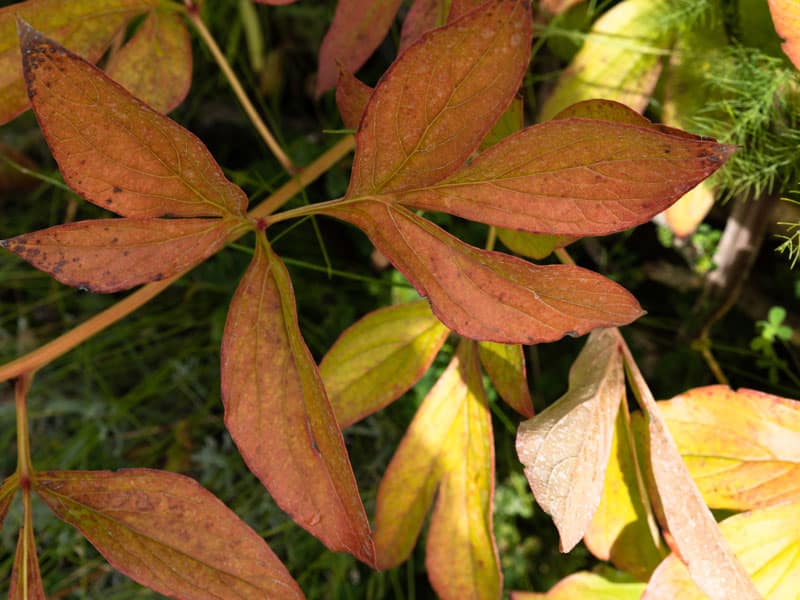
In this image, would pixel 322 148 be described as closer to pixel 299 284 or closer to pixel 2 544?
pixel 299 284

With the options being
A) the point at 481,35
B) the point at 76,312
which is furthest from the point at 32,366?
the point at 76,312

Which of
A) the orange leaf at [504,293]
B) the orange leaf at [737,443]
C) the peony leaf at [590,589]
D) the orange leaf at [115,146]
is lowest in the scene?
the peony leaf at [590,589]

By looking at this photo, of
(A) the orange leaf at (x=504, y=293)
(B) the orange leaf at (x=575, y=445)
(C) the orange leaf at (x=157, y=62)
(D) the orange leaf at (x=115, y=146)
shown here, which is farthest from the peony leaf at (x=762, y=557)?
(C) the orange leaf at (x=157, y=62)

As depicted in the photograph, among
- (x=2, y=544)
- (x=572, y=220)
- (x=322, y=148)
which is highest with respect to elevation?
(x=572, y=220)

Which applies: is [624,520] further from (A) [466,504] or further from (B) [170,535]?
(B) [170,535]

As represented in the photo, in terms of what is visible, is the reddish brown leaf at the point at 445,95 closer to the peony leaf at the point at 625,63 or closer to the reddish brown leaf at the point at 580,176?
the reddish brown leaf at the point at 580,176
